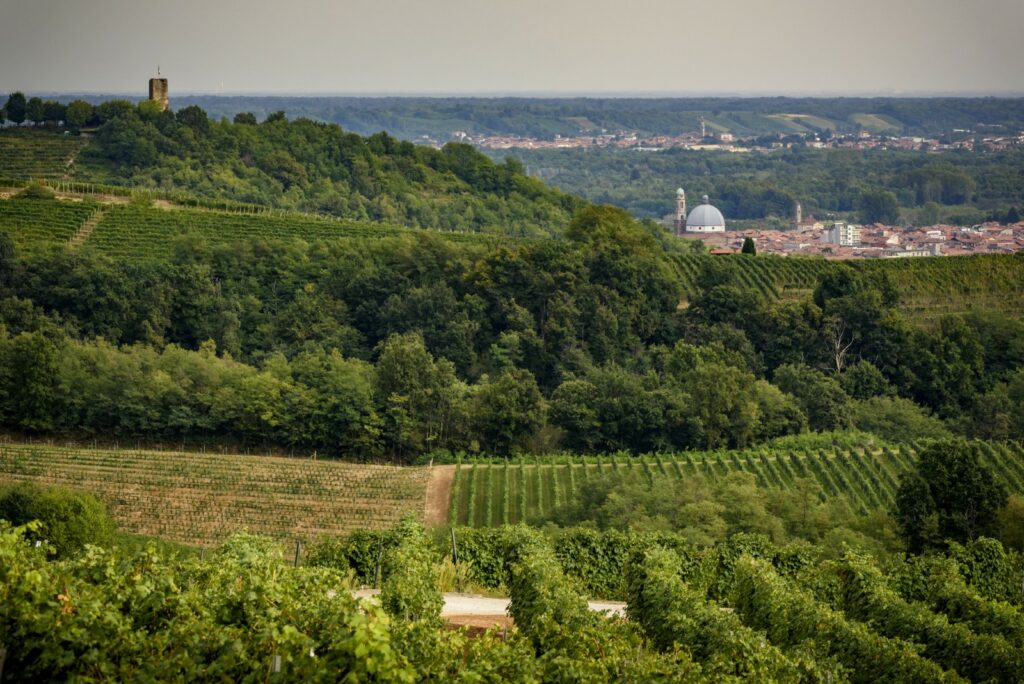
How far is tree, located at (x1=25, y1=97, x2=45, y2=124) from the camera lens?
2766 inches

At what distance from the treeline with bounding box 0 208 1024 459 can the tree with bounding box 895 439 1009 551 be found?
10016 millimetres

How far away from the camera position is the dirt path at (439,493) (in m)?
30.1

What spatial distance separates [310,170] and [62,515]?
1955 inches

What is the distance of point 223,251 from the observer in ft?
159

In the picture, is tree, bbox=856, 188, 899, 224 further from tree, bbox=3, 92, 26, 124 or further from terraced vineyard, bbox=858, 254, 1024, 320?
tree, bbox=3, 92, 26, 124

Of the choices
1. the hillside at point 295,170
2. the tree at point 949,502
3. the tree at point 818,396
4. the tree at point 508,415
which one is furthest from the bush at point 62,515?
the hillside at point 295,170

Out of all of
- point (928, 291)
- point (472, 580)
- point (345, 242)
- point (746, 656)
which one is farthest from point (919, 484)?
point (345, 242)

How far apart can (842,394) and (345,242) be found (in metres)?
21.7

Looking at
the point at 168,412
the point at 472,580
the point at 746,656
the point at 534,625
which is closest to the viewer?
the point at 746,656

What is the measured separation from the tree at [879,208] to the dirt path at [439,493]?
92344mm

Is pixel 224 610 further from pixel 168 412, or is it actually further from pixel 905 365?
pixel 905 365

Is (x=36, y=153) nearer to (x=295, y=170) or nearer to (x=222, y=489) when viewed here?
(x=295, y=170)

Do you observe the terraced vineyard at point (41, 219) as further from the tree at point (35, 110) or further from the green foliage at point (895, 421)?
the green foliage at point (895, 421)

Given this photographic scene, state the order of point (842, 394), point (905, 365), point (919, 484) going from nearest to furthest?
point (919, 484) < point (842, 394) < point (905, 365)
